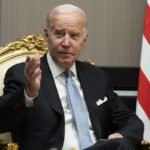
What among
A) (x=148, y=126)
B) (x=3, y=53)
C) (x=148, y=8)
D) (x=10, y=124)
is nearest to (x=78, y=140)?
(x=10, y=124)

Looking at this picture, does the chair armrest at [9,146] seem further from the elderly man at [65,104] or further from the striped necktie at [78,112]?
the striped necktie at [78,112]

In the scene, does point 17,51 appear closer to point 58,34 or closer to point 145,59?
point 58,34

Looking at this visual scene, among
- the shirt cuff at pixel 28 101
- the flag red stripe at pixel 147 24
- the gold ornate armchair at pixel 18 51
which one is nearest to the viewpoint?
the shirt cuff at pixel 28 101

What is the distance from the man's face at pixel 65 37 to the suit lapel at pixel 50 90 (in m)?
0.09

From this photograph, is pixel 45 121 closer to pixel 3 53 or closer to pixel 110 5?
pixel 3 53

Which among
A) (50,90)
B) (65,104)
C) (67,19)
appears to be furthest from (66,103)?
(67,19)

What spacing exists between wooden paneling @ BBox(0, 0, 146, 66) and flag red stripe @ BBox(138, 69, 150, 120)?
1.13 ft

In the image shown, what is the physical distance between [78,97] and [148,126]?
1.02m

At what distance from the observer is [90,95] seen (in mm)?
2553

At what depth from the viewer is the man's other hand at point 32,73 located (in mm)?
2000

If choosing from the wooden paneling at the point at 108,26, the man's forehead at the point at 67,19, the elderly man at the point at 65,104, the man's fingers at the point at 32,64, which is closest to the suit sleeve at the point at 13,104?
the elderly man at the point at 65,104

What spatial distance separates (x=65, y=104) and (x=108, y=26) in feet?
4.32

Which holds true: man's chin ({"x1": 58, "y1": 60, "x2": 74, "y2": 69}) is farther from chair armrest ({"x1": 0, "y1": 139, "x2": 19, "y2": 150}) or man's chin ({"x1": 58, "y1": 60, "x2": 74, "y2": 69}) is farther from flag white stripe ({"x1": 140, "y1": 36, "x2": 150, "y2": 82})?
flag white stripe ({"x1": 140, "y1": 36, "x2": 150, "y2": 82})

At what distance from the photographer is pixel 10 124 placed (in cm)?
225
